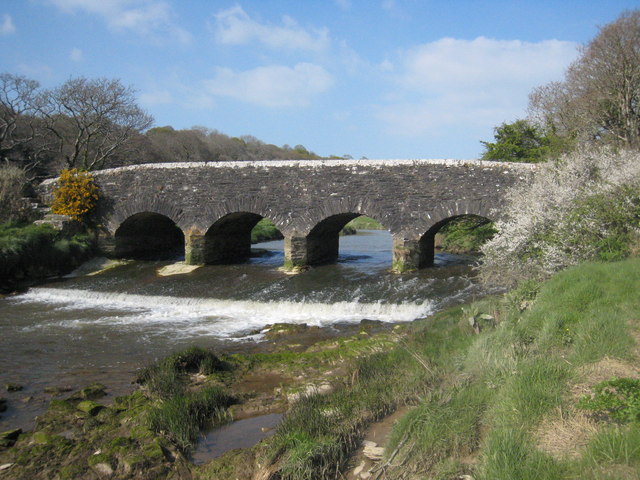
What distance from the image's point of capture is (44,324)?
10953 mm

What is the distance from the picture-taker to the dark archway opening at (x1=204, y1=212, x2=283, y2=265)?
1748cm

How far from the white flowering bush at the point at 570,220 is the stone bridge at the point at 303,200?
1.92 m

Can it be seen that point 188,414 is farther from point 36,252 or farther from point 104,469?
point 36,252

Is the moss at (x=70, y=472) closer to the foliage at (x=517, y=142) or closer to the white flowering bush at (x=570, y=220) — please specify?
the white flowering bush at (x=570, y=220)

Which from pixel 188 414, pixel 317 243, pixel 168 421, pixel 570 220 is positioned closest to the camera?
pixel 168 421

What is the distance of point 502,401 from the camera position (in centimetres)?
459

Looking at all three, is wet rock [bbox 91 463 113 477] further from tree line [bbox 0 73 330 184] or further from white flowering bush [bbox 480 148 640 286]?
tree line [bbox 0 73 330 184]

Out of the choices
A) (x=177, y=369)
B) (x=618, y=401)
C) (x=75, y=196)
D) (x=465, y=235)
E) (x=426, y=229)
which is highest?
(x=75, y=196)

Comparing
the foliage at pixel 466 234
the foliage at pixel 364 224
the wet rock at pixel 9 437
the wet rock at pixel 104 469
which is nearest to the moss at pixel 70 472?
the wet rock at pixel 104 469

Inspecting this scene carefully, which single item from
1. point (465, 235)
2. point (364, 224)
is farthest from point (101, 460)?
point (364, 224)

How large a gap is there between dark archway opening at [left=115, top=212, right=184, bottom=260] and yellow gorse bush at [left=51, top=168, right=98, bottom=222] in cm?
140

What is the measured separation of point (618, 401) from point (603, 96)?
56.5 ft

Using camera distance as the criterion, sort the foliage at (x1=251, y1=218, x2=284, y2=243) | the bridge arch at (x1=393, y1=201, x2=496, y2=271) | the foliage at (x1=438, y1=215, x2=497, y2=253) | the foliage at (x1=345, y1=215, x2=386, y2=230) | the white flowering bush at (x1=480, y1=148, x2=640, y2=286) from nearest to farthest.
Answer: the white flowering bush at (x1=480, y1=148, x2=640, y2=286)
the bridge arch at (x1=393, y1=201, x2=496, y2=271)
the foliage at (x1=438, y1=215, x2=497, y2=253)
the foliage at (x1=251, y1=218, x2=284, y2=243)
the foliage at (x1=345, y1=215, x2=386, y2=230)

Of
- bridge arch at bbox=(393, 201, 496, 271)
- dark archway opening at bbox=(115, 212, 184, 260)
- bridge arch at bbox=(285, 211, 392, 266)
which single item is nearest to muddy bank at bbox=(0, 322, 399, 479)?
bridge arch at bbox=(393, 201, 496, 271)
